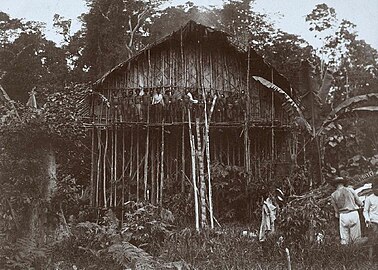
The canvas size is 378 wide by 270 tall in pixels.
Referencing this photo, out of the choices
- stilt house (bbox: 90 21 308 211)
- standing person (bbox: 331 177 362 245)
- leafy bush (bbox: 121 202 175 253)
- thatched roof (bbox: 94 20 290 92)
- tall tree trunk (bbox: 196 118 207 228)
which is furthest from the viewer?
thatched roof (bbox: 94 20 290 92)

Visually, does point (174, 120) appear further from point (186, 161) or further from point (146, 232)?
point (146, 232)

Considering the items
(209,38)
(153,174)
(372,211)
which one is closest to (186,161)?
(153,174)

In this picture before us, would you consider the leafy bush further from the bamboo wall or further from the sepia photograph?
the bamboo wall

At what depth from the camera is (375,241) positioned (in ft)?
23.0

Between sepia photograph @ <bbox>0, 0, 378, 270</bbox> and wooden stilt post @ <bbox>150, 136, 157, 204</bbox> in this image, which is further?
wooden stilt post @ <bbox>150, 136, 157, 204</bbox>

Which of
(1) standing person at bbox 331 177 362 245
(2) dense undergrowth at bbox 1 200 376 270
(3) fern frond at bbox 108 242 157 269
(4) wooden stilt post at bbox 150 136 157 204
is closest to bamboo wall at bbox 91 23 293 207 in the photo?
(4) wooden stilt post at bbox 150 136 157 204

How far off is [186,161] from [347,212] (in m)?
5.57

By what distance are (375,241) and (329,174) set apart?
720 cm

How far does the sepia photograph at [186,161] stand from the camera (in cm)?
772

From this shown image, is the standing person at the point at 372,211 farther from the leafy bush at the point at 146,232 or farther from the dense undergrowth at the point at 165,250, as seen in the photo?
the leafy bush at the point at 146,232

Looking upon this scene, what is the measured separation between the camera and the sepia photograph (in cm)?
772

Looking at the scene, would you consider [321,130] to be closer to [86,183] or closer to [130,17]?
[86,183]

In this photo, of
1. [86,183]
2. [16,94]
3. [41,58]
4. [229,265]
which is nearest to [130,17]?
[41,58]

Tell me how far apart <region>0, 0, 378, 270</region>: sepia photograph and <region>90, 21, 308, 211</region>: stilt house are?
1.4 inches
